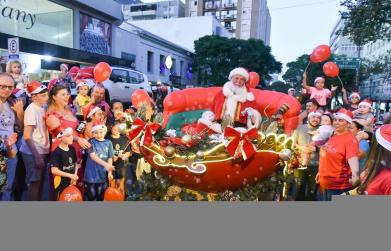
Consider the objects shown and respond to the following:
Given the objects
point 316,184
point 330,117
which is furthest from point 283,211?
point 330,117

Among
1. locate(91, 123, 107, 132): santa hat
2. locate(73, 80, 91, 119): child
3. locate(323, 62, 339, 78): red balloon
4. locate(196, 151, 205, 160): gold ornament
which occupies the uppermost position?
locate(323, 62, 339, 78): red balloon

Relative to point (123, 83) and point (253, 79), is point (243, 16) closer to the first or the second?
point (253, 79)

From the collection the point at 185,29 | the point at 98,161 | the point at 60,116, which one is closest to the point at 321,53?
the point at 185,29

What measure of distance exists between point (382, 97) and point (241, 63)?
1255 mm

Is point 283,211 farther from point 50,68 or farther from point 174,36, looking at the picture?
point 50,68

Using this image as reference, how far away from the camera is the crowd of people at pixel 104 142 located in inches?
89.2

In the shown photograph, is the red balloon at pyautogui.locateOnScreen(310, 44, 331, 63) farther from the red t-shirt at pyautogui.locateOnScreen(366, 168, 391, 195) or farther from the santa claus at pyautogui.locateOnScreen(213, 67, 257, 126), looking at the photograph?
the red t-shirt at pyautogui.locateOnScreen(366, 168, 391, 195)

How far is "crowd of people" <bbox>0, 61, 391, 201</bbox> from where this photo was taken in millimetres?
→ 2266

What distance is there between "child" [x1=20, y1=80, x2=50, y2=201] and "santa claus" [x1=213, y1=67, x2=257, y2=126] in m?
1.35

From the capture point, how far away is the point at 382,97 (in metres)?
2.68

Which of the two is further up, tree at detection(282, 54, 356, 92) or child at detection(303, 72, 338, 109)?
tree at detection(282, 54, 356, 92)

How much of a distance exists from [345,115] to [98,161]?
1906 millimetres

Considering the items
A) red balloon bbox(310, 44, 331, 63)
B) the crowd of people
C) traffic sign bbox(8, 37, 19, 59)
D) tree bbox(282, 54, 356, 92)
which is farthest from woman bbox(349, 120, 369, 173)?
traffic sign bbox(8, 37, 19, 59)

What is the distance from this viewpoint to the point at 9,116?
239 cm
